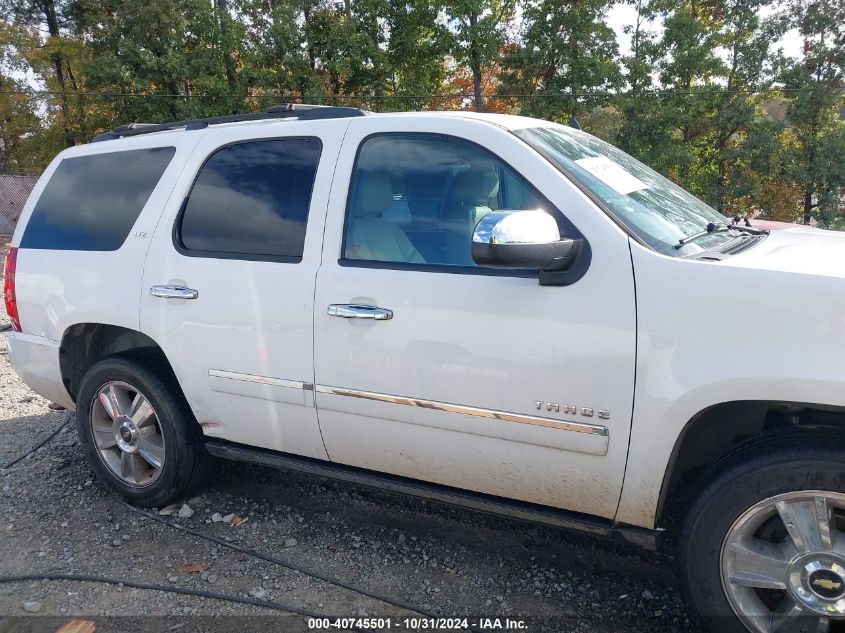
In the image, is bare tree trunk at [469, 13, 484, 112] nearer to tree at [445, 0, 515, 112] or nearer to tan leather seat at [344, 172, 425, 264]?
tree at [445, 0, 515, 112]

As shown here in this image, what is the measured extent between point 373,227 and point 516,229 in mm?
836

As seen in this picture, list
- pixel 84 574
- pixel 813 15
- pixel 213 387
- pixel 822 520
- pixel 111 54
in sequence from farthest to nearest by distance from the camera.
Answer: pixel 111 54, pixel 813 15, pixel 213 387, pixel 84 574, pixel 822 520

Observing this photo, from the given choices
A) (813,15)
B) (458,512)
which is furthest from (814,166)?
(458,512)

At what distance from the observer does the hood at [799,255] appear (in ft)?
7.10

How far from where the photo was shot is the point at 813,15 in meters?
16.9

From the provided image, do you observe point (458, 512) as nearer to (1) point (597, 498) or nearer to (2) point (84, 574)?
(1) point (597, 498)

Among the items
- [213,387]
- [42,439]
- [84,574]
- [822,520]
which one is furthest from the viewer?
[42,439]

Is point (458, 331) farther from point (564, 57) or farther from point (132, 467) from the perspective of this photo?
point (564, 57)

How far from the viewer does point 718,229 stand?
284 cm

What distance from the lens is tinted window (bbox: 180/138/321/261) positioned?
3.04 meters

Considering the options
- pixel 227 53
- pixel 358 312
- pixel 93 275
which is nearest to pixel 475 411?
pixel 358 312

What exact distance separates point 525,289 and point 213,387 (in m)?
1.72

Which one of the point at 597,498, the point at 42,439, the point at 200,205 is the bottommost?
the point at 42,439

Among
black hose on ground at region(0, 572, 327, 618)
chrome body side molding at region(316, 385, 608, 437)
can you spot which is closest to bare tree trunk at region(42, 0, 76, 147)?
black hose on ground at region(0, 572, 327, 618)
